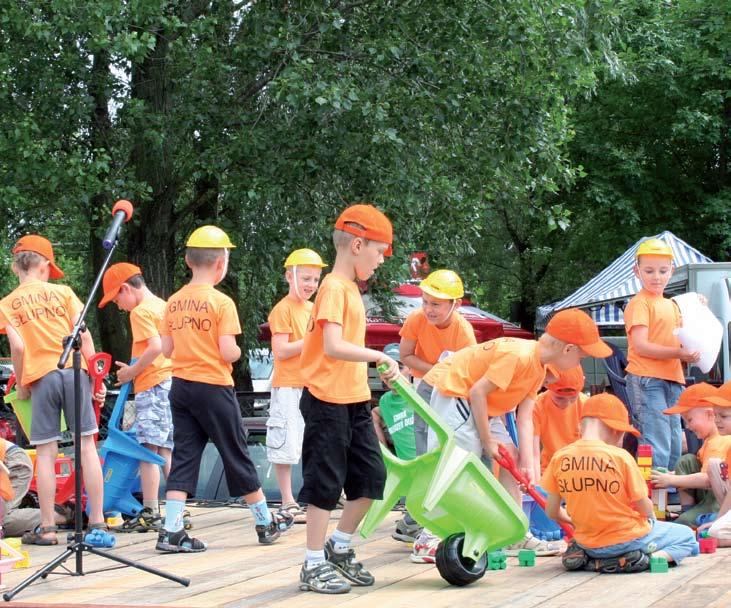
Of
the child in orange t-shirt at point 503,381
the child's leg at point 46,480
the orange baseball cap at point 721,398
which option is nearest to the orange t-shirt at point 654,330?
the orange baseball cap at point 721,398

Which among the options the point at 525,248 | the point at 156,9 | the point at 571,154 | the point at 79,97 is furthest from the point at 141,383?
the point at 525,248

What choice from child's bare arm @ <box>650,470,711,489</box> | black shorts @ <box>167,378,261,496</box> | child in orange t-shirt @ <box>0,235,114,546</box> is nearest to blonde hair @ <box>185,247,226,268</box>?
black shorts @ <box>167,378,261,496</box>

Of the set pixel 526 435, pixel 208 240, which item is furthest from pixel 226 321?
pixel 526 435

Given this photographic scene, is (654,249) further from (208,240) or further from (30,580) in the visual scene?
(30,580)

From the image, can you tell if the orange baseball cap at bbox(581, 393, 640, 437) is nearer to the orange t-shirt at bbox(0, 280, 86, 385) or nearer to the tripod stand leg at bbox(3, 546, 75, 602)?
the tripod stand leg at bbox(3, 546, 75, 602)

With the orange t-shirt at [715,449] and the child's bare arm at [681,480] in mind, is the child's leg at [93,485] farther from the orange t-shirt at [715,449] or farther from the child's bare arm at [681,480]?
the orange t-shirt at [715,449]

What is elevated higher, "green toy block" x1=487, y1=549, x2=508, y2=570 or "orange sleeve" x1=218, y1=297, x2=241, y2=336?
"orange sleeve" x1=218, y1=297, x2=241, y2=336

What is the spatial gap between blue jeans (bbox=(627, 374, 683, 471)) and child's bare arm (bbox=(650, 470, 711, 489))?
667 millimetres

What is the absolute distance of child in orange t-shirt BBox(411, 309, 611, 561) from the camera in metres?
6.19

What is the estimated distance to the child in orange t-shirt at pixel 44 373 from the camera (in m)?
→ 7.54

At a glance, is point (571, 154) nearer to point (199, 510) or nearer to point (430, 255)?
point (430, 255)

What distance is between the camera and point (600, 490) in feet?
20.0

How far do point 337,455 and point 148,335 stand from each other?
2.83m

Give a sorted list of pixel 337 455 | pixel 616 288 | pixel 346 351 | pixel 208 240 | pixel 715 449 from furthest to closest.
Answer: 1. pixel 616 288
2. pixel 715 449
3. pixel 208 240
4. pixel 337 455
5. pixel 346 351
